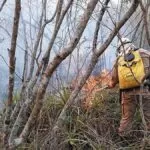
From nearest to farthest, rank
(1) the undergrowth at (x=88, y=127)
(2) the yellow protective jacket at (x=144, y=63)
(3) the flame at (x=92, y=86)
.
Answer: (1) the undergrowth at (x=88, y=127) → (2) the yellow protective jacket at (x=144, y=63) → (3) the flame at (x=92, y=86)

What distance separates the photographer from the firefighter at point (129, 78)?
19.4 feet

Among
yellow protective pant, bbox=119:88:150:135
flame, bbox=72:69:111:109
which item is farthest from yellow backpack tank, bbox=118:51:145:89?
flame, bbox=72:69:111:109

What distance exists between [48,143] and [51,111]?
1.70m

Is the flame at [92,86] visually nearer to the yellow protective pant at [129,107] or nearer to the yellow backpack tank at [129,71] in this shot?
the yellow protective pant at [129,107]

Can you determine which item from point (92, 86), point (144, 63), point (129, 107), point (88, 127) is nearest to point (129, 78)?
point (144, 63)

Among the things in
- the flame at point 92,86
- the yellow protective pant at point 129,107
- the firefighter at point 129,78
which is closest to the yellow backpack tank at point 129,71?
the firefighter at point 129,78

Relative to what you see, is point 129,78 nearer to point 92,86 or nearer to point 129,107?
point 129,107

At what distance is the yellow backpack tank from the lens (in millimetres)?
5895

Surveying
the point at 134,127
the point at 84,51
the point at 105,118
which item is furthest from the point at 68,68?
the point at 134,127

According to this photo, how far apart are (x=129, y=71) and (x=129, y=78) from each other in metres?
0.10

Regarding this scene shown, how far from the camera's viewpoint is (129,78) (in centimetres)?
605

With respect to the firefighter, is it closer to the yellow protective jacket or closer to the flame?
the yellow protective jacket

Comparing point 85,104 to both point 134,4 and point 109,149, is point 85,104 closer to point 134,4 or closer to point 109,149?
point 109,149

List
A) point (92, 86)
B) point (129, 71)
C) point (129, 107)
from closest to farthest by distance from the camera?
point (129, 71), point (129, 107), point (92, 86)
